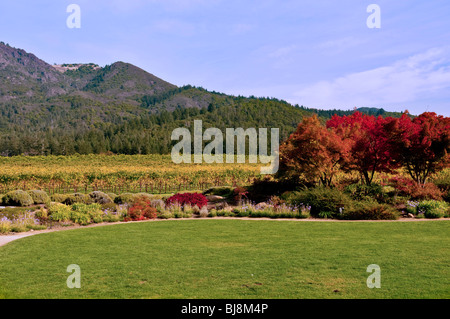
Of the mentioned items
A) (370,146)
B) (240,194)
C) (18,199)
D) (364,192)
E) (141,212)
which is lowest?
(18,199)

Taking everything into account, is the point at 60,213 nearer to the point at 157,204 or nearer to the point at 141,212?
the point at 141,212

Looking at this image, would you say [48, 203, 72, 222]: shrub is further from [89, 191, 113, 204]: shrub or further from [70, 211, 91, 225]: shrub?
[89, 191, 113, 204]: shrub

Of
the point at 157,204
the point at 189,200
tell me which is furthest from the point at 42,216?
the point at 189,200

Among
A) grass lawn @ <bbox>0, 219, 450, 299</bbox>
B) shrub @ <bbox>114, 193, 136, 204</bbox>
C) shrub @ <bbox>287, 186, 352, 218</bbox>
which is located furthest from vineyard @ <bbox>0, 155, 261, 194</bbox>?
grass lawn @ <bbox>0, 219, 450, 299</bbox>

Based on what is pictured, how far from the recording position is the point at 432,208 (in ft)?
43.4

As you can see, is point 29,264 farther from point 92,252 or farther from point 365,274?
point 365,274

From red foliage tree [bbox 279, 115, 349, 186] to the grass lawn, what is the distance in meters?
5.30

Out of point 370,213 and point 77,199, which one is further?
point 77,199

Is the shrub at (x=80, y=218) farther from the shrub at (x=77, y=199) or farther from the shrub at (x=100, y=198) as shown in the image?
the shrub at (x=77, y=199)

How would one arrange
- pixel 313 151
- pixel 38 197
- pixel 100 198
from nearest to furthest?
Result: pixel 313 151 < pixel 100 198 < pixel 38 197

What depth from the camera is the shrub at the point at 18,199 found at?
58.1 ft

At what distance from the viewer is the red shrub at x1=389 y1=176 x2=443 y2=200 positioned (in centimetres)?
1495

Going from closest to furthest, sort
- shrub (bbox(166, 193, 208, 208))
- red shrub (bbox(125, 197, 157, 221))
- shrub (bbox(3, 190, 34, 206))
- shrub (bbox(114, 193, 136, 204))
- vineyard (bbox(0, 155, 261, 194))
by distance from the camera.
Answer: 1. red shrub (bbox(125, 197, 157, 221))
2. shrub (bbox(166, 193, 208, 208))
3. shrub (bbox(114, 193, 136, 204))
4. shrub (bbox(3, 190, 34, 206))
5. vineyard (bbox(0, 155, 261, 194))

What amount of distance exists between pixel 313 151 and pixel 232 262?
33.0 ft
